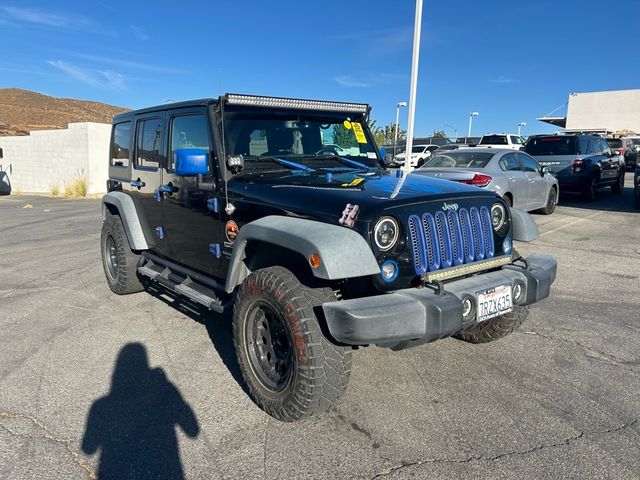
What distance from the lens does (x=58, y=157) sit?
19.5 meters

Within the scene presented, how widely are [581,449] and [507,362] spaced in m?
1.11

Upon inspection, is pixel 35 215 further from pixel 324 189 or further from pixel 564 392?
pixel 564 392

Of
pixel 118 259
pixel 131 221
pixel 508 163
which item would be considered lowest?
pixel 118 259

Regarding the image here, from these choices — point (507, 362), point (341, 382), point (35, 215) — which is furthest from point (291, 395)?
point (35, 215)

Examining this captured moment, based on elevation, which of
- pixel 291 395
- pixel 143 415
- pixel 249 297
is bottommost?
pixel 143 415

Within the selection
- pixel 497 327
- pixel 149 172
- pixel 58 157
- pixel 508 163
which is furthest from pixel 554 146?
pixel 58 157

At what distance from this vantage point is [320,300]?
2.78m

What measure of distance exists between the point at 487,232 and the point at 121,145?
4320mm

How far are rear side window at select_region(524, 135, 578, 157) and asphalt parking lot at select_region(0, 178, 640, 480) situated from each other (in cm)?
892

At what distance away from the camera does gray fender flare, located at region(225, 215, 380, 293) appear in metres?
2.55

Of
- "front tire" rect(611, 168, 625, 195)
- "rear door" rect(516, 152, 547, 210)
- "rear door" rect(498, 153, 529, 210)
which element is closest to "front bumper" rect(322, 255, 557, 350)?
"rear door" rect(498, 153, 529, 210)

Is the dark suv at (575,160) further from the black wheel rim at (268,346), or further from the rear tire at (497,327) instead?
the black wheel rim at (268,346)

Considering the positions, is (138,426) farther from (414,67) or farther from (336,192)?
(414,67)

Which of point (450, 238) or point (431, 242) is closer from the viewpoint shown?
point (431, 242)
